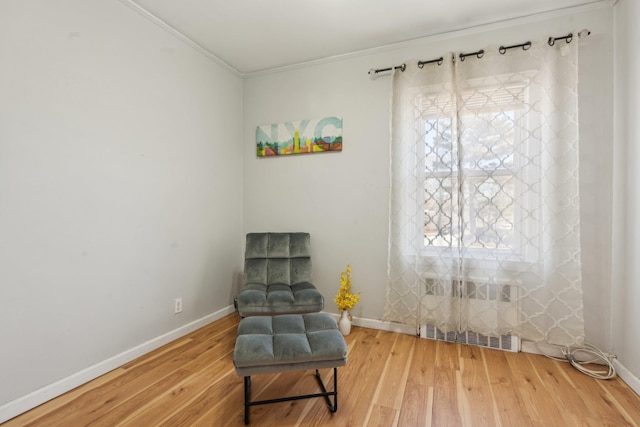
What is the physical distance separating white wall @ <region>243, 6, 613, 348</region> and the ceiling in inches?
4.7

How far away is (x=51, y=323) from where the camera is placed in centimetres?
174

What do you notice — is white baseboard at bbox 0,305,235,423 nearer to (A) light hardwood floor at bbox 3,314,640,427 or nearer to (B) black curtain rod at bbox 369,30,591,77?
(A) light hardwood floor at bbox 3,314,640,427

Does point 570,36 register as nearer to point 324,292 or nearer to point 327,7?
point 327,7

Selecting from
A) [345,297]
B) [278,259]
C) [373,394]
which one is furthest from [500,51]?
[373,394]

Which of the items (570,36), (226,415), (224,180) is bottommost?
(226,415)

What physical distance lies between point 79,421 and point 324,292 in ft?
6.35

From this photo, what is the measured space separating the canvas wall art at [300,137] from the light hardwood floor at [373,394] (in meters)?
1.85

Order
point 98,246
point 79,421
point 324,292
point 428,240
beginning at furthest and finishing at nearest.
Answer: point 324,292 → point 428,240 → point 98,246 → point 79,421

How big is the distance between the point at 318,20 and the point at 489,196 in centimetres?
187

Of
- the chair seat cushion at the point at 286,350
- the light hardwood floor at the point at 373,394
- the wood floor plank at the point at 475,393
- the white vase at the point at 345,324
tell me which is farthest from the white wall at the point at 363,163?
the chair seat cushion at the point at 286,350

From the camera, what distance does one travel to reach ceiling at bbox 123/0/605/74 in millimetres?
2164

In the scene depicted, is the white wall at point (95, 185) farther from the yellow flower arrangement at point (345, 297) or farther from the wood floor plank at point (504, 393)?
the wood floor plank at point (504, 393)

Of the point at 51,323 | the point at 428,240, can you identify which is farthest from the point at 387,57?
the point at 51,323

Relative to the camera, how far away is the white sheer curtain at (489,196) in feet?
7.10
